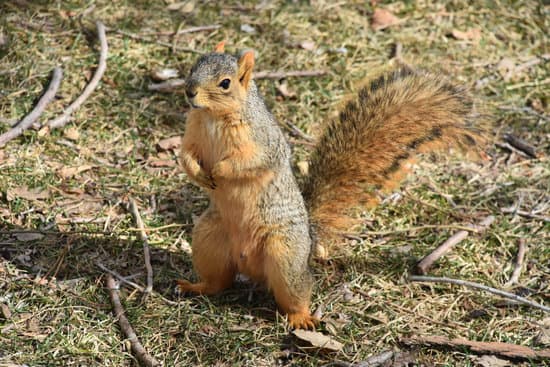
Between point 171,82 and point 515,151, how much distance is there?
1.95 m

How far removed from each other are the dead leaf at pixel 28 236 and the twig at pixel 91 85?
78 centimetres

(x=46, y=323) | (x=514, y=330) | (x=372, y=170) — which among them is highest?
(x=372, y=170)

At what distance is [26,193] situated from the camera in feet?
11.5

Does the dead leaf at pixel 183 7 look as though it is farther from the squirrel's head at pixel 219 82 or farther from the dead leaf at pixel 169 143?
the squirrel's head at pixel 219 82

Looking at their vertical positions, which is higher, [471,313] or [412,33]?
[412,33]

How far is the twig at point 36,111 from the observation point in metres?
3.76

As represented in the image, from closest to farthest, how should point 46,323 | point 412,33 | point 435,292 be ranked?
point 46,323 < point 435,292 < point 412,33

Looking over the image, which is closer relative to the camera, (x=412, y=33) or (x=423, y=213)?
(x=423, y=213)

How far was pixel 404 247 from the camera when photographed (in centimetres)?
357

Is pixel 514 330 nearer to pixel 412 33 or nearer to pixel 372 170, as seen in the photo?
pixel 372 170

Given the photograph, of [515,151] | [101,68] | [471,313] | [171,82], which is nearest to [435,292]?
[471,313]

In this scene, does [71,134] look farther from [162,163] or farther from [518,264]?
[518,264]

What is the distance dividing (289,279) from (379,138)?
2.31ft

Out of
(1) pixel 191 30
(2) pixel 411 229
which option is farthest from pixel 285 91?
(2) pixel 411 229
